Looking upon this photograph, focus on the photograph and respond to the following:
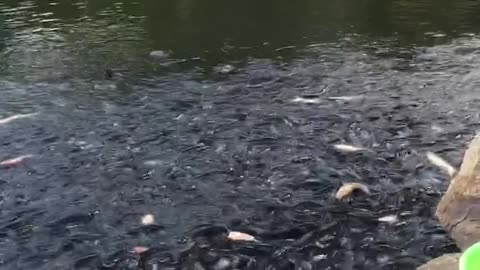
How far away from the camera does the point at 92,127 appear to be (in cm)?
1353

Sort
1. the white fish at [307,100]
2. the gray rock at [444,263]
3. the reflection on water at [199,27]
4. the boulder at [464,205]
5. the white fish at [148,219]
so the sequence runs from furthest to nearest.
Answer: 1. the reflection on water at [199,27]
2. the white fish at [307,100]
3. the white fish at [148,219]
4. the boulder at [464,205]
5. the gray rock at [444,263]

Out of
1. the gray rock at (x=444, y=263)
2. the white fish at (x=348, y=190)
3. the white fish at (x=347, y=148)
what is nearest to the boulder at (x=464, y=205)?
the gray rock at (x=444, y=263)

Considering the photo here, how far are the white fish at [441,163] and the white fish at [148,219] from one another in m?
5.22

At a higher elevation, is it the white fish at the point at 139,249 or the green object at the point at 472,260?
the green object at the point at 472,260

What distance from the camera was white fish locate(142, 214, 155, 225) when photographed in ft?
31.8

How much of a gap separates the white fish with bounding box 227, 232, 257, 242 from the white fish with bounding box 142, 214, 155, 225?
1350 millimetres

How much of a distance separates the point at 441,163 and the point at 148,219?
17.7 ft

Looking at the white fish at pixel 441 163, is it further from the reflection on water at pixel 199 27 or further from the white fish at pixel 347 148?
the reflection on water at pixel 199 27

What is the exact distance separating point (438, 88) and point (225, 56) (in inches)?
265

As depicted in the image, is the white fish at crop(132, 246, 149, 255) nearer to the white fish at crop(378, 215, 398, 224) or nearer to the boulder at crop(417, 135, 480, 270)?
the white fish at crop(378, 215, 398, 224)

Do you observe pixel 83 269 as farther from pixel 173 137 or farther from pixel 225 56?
pixel 225 56

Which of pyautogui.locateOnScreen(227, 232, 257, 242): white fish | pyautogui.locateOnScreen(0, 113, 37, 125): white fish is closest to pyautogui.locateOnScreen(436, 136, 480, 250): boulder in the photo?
pyautogui.locateOnScreen(227, 232, 257, 242): white fish

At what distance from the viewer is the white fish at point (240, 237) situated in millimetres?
9094

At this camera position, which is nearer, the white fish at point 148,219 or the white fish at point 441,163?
the white fish at point 148,219
